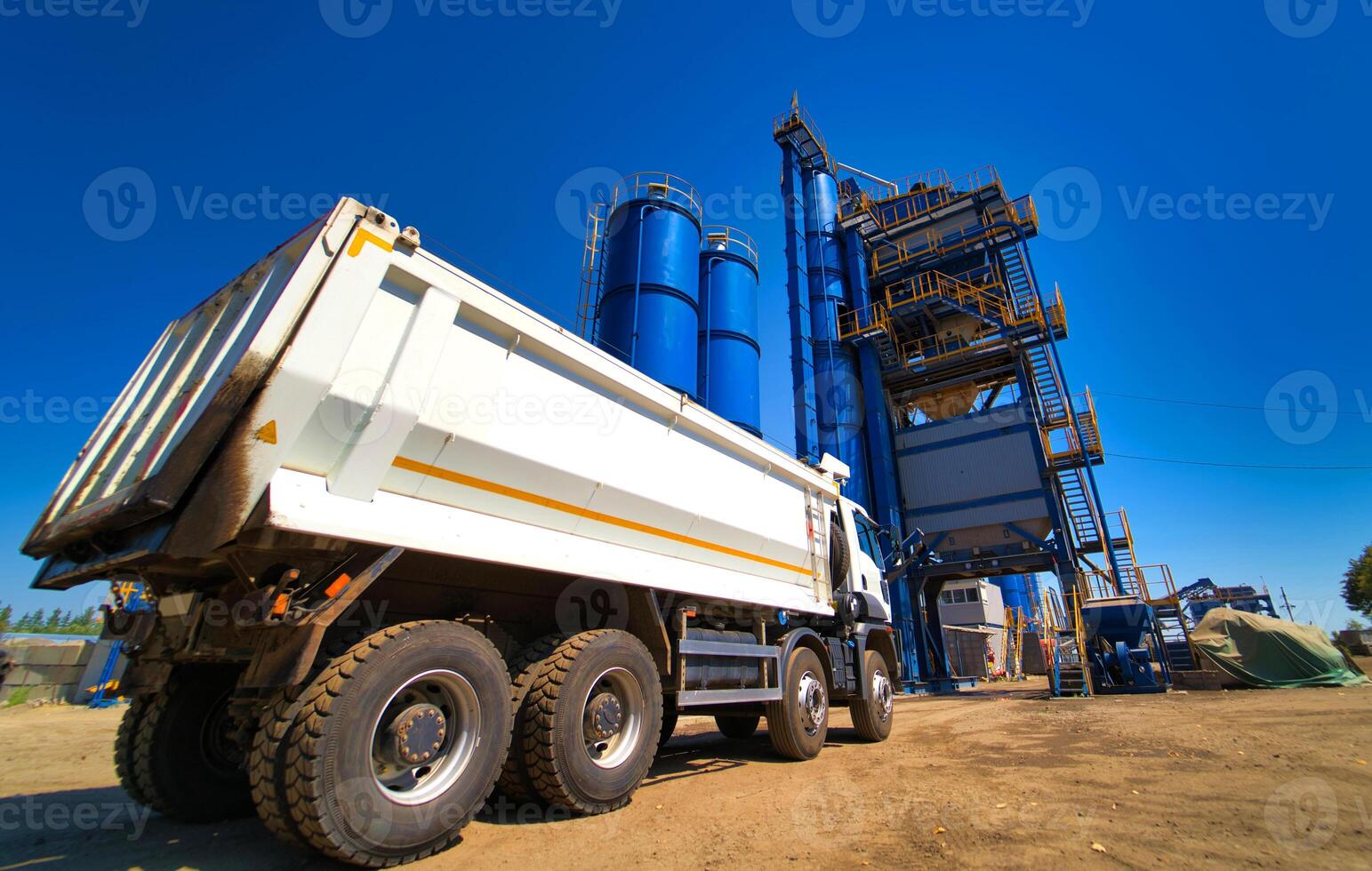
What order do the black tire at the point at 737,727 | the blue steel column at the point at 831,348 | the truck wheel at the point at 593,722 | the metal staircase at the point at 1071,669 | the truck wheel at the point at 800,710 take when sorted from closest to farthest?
the truck wheel at the point at 593,722, the truck wheel at the point at 800,710, the black tire at the point at 737,727, the metal staircase at the point at 1071,669, the blue steel column at the point at 831,348

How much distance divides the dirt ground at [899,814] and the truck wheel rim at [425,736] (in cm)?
42

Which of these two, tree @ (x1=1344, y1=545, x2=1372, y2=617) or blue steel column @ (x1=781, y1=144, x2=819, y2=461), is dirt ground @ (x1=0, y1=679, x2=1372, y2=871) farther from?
tree @ (x1=1344, y1=545, x2=1372, y2=617)

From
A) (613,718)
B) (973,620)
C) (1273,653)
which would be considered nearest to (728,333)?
(613,718)

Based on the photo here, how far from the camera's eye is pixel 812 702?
699 cm

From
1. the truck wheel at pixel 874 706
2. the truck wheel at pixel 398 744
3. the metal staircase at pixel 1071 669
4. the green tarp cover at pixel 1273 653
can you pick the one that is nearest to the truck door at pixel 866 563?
the truck wheel at pixel 874 706

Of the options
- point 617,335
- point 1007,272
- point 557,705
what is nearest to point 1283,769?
point 557,705

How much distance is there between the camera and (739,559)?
21.1 feet

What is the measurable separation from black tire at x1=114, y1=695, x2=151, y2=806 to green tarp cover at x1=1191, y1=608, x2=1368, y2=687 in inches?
821

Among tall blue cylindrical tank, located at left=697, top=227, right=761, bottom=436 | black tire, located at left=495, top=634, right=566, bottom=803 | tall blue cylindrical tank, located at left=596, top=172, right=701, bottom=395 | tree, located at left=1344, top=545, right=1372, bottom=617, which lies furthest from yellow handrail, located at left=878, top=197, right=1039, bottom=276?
tree, located at left=1344, top=545, right=1372, bottom=617

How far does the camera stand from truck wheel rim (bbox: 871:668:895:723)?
8.25m

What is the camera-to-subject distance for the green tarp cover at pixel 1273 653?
1454 cm

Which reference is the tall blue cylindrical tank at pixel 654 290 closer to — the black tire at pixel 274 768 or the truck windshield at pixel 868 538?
the truck windshield at pixel 868 538

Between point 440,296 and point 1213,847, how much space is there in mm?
5473

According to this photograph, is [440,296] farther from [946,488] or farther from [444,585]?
[946,488]
